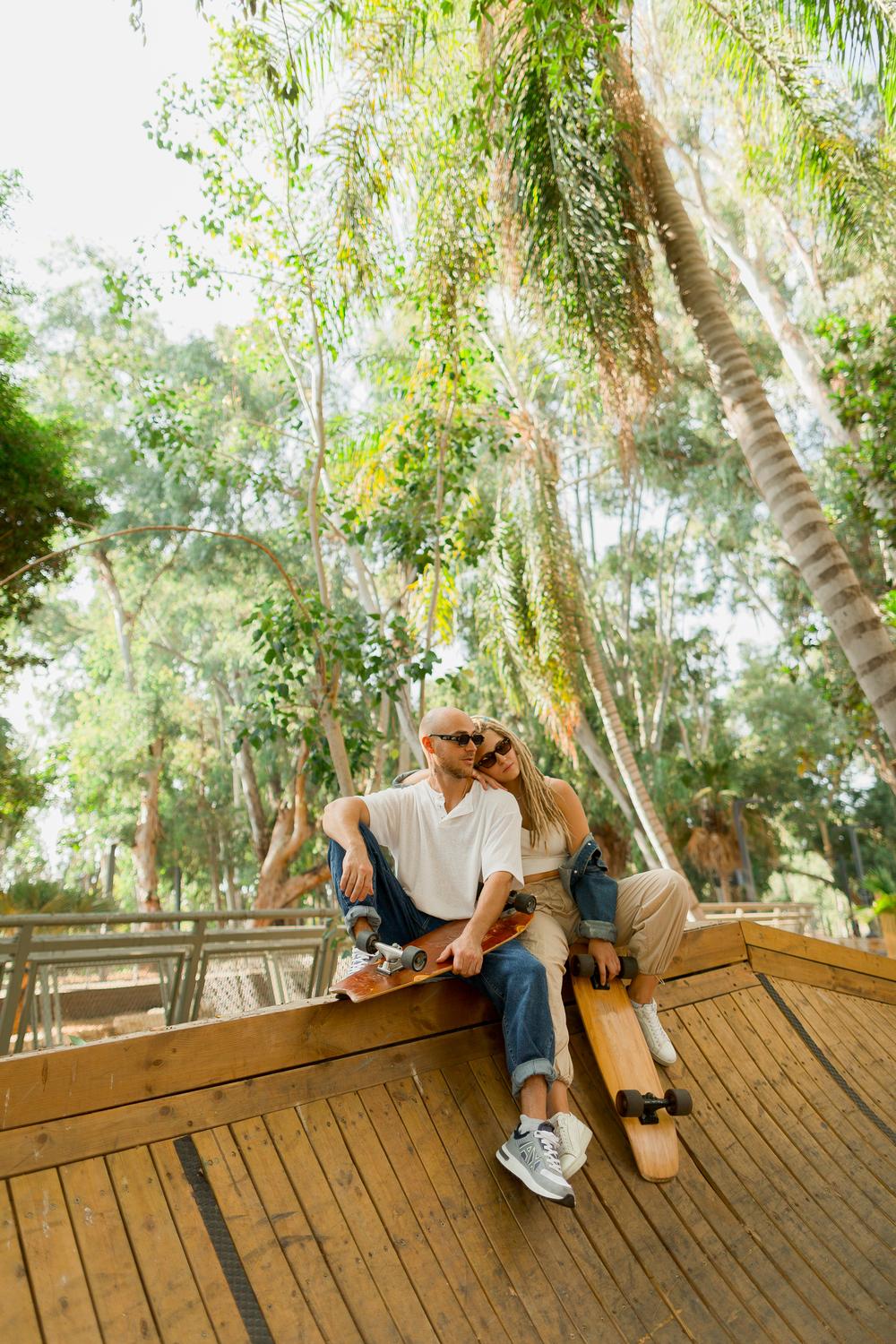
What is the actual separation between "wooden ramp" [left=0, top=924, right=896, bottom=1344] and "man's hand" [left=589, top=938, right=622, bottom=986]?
23cm

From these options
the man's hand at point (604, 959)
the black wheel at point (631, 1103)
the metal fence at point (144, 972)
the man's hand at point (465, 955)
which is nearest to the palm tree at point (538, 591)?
the metal fence at point (144, 972)

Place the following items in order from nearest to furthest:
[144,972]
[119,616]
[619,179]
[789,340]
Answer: [144,972]
[619,179]
[789,340]
[119,616]

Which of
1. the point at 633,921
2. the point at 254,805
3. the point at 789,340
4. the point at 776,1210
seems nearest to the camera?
the point at 776,1210

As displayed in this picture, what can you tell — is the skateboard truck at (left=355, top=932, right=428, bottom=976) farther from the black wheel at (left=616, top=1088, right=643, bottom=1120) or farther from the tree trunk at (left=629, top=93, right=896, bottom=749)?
the tree trunk at (left=629, top=93, right=896, bottom=749)

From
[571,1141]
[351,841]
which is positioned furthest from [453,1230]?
[351,841]

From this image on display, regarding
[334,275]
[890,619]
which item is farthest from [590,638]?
[334,275]

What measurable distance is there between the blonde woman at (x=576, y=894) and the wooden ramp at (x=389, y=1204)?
0.96ft

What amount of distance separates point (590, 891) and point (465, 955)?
0.79 m

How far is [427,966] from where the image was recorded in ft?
10.6

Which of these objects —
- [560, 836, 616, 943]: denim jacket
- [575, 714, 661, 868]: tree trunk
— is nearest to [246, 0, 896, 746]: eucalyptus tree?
[560, 836, 616, 943]: denim jacket

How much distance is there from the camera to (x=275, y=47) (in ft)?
26.4

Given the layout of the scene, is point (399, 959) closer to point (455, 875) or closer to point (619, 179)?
point (455, 875)

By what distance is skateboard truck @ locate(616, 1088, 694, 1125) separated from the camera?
338cm

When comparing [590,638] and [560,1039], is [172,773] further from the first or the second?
[560,1039]
